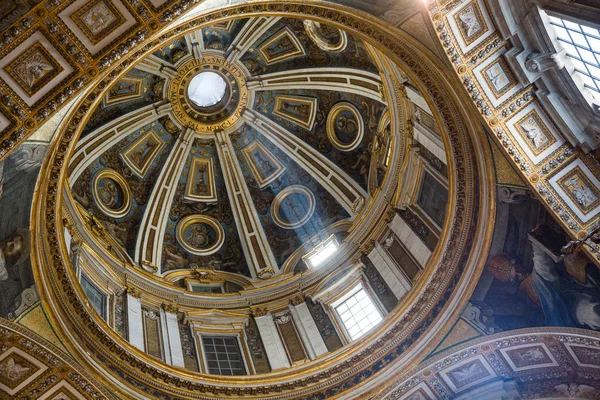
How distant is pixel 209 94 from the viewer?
28.1 m

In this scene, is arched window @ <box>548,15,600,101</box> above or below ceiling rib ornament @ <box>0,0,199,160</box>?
below

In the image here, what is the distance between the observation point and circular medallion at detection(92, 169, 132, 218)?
23578 millimetres

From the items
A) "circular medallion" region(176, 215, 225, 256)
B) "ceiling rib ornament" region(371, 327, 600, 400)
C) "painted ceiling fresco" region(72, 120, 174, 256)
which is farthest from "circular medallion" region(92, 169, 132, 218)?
"ceiling rib ornament" region(371, 327, 600, 400)

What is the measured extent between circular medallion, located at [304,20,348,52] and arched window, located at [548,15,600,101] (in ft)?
28.5

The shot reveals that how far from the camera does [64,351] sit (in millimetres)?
15656

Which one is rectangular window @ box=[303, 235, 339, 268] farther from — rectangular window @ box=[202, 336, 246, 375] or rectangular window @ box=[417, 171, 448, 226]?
rectangular window @ box=[417, 171, 448, 226]

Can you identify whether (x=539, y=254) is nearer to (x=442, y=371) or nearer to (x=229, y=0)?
(x=442, y=371)

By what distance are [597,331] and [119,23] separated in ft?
39.8

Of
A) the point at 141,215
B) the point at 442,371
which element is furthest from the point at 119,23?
the point at 141,215

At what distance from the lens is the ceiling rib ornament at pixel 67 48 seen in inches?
476

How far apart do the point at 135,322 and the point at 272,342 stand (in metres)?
4.20

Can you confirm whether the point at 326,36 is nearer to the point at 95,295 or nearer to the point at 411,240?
the point at 411,240

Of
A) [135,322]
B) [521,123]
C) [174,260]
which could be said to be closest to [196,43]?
[174,260]

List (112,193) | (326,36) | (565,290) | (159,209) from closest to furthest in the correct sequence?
(565,290)
(326,36)
(112,193)
(159,209)
